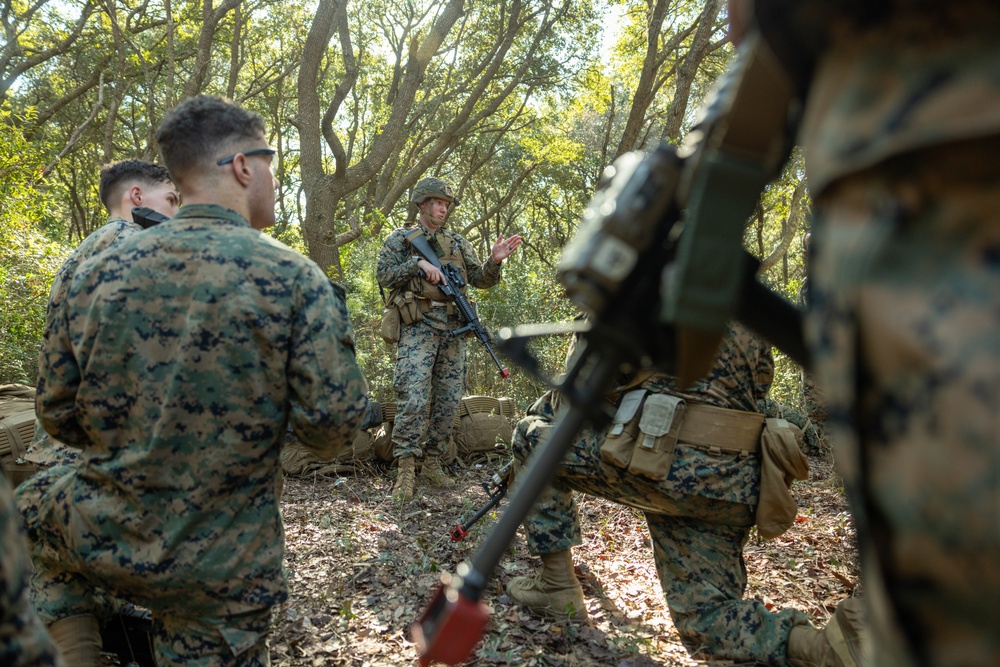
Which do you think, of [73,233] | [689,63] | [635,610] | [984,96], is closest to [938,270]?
[984,96]

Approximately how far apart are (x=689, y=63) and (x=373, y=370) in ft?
20.2

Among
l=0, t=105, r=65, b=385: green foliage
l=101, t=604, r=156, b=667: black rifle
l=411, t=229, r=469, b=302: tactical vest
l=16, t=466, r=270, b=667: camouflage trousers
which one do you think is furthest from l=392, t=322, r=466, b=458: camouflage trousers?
l=0, t=105, r=65, b=385: green foliage

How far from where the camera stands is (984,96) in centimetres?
74

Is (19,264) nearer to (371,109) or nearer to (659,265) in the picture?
(659,265)

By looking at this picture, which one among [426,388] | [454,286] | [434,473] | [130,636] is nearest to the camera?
[130,636]

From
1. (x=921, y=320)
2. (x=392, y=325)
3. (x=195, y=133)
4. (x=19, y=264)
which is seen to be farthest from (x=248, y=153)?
(x=19, y=264)

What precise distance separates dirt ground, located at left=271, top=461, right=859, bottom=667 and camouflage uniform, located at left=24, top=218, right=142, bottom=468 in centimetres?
131

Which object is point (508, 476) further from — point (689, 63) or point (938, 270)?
point (689, 63)

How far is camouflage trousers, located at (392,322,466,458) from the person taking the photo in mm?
6410

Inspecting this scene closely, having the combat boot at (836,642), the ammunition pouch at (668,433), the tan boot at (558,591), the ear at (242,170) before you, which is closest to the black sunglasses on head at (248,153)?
the ear at (242,170)

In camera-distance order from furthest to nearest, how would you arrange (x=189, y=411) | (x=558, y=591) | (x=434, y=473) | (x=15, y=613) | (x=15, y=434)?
(x=434, y=473), (x=15, y=434), (x=558, y=591), (x=189, y=411), (x=15, y=613)

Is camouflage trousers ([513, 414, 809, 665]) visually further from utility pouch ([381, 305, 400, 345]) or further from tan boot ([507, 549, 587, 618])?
utility pouch ([381, 305, 400, 345])

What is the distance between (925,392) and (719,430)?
2.43 m

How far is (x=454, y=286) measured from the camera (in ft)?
21.8
